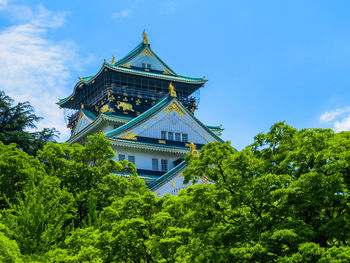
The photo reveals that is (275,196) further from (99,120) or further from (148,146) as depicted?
(99,120)

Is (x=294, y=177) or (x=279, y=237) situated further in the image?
(x=294, y=177)

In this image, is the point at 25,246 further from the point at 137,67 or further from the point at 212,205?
the point at 137,67

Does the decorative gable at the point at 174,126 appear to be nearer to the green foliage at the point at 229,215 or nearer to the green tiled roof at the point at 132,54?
the green tiled roof at the point at 132,54

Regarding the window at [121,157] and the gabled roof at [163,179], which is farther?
the window at [121,157]

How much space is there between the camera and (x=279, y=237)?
1472 centimetres

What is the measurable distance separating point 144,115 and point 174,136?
348 centimetres

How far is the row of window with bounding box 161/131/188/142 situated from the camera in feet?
149

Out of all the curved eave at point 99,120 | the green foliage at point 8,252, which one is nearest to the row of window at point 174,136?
the curved eave at point 99,120

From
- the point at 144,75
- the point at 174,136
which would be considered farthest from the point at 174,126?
the point at 144,75

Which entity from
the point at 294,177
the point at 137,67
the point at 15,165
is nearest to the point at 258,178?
the point at 294,177

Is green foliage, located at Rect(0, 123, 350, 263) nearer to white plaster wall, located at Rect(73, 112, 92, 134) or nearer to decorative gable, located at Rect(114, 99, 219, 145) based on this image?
decorative gable, located at Rect(114, 99, 219, 145)

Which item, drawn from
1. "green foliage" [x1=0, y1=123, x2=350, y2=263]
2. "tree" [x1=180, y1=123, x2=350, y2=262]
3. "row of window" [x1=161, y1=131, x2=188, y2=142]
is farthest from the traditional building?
"tree" [x1=180, y1=123, x2=350, y2=262]

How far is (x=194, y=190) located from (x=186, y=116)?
1148 inches

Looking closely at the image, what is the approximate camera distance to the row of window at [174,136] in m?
45.6
